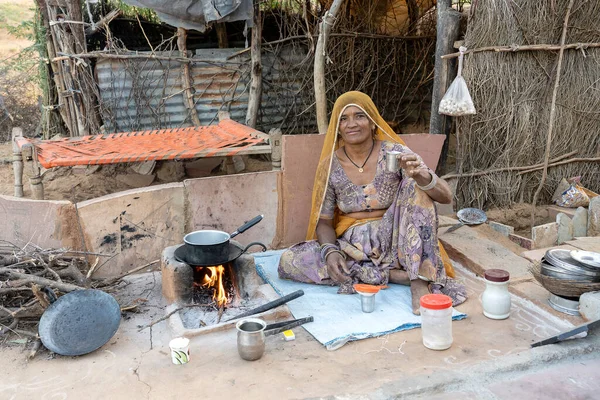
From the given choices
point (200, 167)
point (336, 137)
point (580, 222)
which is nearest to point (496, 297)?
Result: point (336, 137)

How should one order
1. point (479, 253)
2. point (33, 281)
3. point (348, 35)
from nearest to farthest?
1. point (33, 281)
2. point (479, 253)
3. point (348, 35)

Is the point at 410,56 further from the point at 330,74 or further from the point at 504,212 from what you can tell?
the point at 504,212

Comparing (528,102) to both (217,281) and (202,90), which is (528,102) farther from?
(202,90)

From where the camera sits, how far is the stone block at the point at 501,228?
15.2ft

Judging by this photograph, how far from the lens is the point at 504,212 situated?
16.8 ft

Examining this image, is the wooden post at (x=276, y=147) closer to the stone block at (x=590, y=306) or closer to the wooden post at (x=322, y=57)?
the wooden post at (x=322, y=57)

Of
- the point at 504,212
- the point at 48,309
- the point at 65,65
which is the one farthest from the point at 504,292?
the point at 65,65

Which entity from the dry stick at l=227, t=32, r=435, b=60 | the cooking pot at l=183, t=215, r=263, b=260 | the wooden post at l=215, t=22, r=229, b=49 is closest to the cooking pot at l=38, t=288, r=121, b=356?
the cooking pot at l=183, t=215, r=263, b=260

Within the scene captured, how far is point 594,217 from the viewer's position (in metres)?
4.76

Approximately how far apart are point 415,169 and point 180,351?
65.1 inches

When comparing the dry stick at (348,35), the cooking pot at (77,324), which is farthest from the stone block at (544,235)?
the dry stick at (348,35)

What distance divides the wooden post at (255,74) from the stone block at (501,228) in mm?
3364

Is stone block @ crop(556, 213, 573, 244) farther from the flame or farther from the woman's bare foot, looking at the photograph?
the flame

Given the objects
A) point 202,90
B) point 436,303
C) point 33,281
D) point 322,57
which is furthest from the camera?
point 202,90
